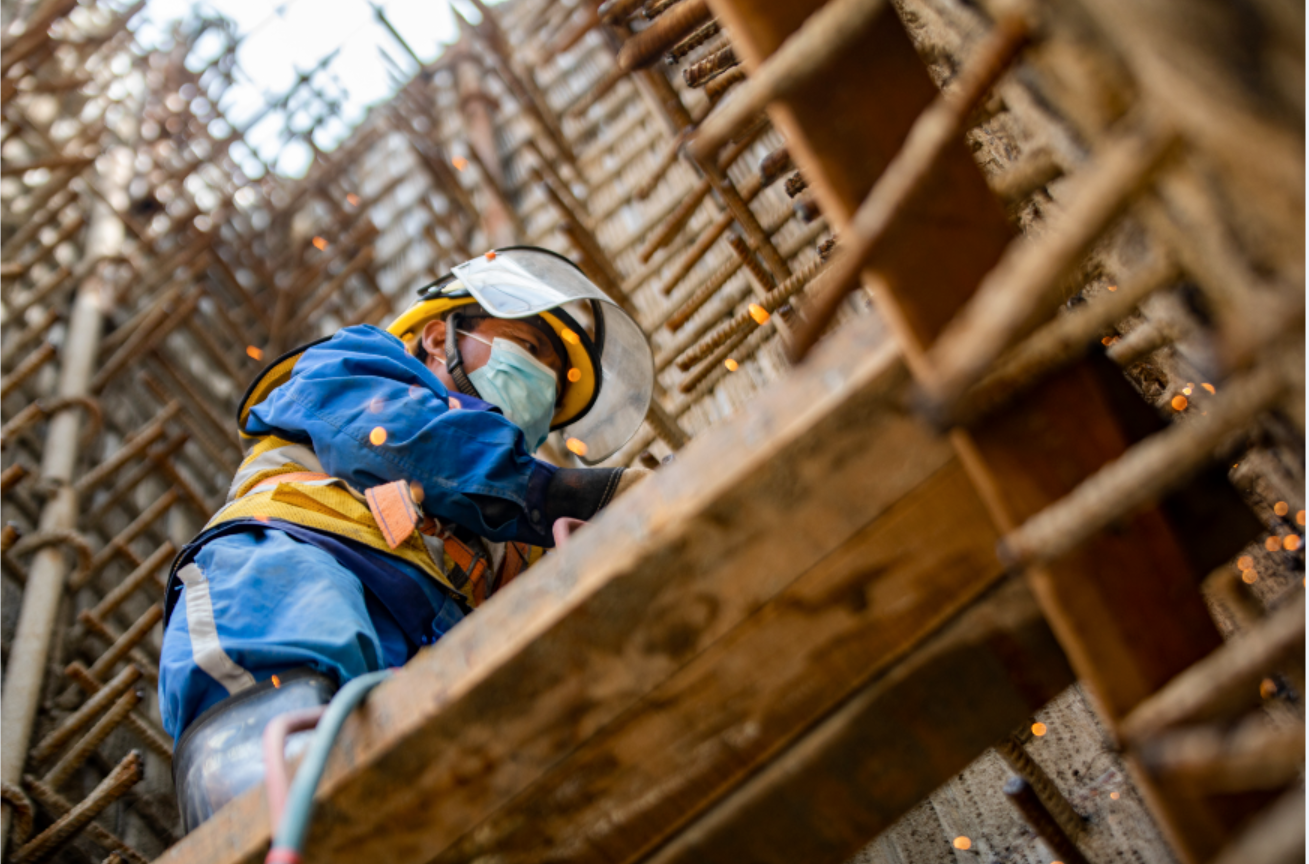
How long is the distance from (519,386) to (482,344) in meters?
0.21

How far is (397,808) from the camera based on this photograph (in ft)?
4.98

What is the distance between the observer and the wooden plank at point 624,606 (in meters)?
1.34

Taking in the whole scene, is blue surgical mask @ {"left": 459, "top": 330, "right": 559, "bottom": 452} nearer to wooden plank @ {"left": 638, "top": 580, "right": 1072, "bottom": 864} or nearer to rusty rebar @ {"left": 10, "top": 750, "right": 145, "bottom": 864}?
rusty rebar @ {"left": 10, "top": 750, "right": 145, "bottom": 864}

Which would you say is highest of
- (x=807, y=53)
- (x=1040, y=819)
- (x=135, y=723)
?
(x=807, y=53)

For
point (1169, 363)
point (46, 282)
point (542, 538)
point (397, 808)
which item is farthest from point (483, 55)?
point (397, 808)

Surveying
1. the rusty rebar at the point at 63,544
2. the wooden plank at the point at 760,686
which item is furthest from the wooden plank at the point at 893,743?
the rusty rebar at the point at 63,544

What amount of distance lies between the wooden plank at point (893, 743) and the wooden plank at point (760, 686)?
28mm

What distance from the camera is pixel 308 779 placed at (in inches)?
56.6

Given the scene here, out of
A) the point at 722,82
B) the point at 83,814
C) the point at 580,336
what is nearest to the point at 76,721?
the point at 83,814

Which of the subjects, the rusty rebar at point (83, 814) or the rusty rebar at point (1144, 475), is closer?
the rusty rebar at point (1144, 475)

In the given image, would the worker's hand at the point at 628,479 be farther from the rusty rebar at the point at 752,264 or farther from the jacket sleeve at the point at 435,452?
the rusty rebar at the point at 752,264

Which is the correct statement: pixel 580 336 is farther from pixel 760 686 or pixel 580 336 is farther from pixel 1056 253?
pixel 1056 253

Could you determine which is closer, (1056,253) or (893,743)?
(1056,253)

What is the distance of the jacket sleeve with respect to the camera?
8.64 ft
